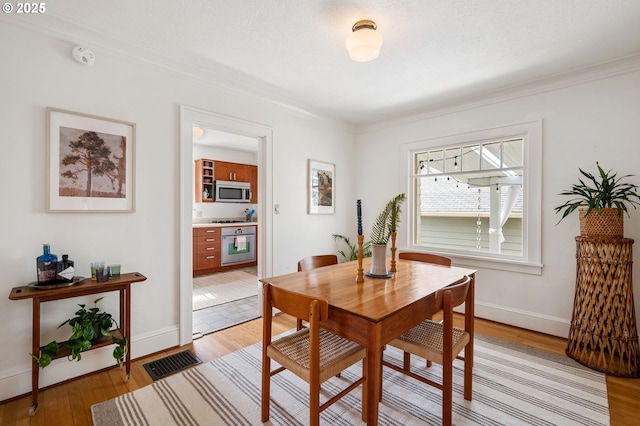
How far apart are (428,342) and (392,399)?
0.51 m

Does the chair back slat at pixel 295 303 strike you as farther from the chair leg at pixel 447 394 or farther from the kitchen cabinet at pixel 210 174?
the kitchen cabinet at pixel 210 174

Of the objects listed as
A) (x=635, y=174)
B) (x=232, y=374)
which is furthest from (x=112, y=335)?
(x=635, y=174)

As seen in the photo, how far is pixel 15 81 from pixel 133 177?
0.86 m

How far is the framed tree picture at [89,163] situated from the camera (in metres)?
2.01

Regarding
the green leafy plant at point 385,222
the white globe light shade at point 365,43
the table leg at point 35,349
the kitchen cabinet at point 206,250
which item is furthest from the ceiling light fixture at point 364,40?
the kitchen cabinet at point 206,250

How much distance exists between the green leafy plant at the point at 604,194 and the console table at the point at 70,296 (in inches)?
137

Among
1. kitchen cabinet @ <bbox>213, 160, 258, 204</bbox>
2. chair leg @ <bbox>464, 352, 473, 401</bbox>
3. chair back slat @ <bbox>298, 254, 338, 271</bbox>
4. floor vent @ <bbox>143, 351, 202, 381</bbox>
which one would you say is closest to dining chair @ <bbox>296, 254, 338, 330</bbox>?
chair back slat @ <bbox>298, 254, 338, 271</bbox>

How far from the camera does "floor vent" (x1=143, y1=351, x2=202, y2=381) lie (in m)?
2.18

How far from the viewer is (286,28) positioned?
2045 mm

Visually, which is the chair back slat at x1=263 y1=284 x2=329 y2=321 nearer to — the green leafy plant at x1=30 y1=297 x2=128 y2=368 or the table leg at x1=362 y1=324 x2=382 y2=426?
the table leg at x1=362 y1=324 x2=382 y2=426

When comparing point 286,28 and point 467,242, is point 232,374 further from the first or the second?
point 467,242

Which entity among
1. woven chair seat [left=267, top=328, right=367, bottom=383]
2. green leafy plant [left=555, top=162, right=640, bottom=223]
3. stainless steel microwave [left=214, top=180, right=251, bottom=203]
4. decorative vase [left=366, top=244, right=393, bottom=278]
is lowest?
woven chair seat [left=267, top=328, right=367, bottom=383]

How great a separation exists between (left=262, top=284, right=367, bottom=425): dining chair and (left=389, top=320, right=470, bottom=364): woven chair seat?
29cm

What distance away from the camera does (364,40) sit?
1863 millimetres
